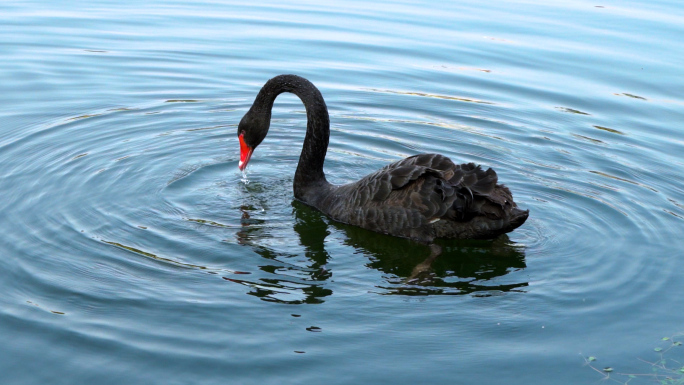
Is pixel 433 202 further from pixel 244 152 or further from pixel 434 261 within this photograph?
pixel 244 152

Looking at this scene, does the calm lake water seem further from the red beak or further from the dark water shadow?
the red beak

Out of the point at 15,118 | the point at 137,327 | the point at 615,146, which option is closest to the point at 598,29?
the point at 615,146

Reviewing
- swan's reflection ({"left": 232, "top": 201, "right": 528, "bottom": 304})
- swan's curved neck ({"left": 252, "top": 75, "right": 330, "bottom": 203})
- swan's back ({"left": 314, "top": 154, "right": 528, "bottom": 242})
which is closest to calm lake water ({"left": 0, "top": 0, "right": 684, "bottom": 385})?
swan's reflection ({"left": 232, "top": 201, "right": 528, "bottom": 304})

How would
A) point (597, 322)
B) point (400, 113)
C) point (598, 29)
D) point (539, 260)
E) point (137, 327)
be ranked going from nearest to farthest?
1. point (137, 327)
2. point (597, 322)
3. point (539, 260)
4. point (400, 113)
5. point (598, 29)

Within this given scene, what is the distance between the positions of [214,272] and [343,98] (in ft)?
16.0

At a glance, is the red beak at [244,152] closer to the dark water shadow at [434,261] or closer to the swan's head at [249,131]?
the swan's head at [249,131]

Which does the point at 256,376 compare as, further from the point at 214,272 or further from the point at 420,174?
the point at 420,174

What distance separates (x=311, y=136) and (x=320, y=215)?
79 centimetres

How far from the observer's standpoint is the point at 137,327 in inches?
188

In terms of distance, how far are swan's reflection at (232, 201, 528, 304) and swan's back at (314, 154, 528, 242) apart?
0.43 ft

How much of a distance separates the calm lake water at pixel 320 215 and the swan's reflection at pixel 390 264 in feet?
0.08

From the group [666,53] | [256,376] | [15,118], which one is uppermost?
[666,53]

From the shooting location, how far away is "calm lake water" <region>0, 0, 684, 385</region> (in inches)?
184

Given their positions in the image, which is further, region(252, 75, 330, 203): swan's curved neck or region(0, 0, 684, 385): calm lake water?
region(252, 75, 330, 203): swan's curved neck
